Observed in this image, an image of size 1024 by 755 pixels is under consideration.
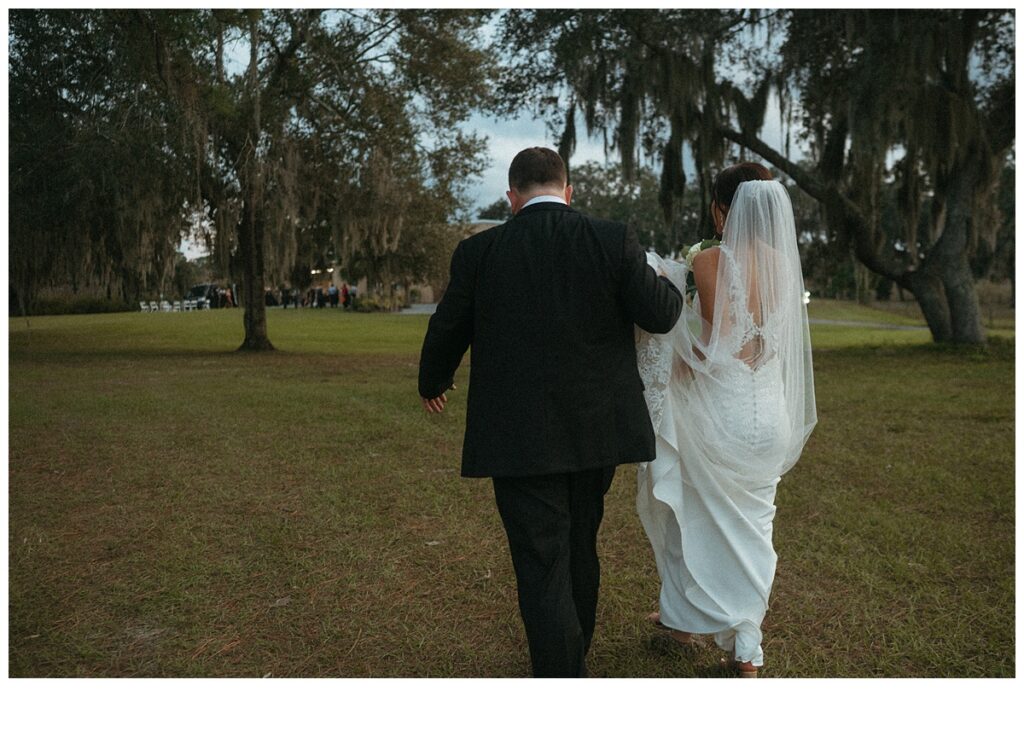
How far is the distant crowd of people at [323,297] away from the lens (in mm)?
31500

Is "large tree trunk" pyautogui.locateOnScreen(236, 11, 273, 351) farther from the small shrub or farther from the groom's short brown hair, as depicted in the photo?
the small shrub

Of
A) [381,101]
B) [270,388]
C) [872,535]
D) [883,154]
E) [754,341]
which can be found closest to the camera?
[754,341]

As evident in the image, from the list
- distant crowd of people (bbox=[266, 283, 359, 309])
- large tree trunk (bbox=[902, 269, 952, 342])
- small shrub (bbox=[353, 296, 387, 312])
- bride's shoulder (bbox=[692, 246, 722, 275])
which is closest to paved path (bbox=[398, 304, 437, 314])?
small shrub (bbox=[353, 296, 387, 312])

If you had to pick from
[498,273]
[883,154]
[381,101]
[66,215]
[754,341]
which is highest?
[381,101]

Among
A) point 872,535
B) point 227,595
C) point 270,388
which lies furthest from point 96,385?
point 872,535

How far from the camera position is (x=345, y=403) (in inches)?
380

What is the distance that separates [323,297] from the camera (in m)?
33.7

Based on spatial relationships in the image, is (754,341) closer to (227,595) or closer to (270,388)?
(227,595)

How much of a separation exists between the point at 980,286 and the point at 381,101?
20.1m

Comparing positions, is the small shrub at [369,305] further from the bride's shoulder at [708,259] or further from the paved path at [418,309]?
the bride's shoulder at [708,259]

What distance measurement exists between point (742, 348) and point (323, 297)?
32.0 m

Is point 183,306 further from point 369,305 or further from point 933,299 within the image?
point 933,299

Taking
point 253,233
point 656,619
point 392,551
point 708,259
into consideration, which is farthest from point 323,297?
point 708,259

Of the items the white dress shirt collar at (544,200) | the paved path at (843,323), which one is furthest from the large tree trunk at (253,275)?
the white dress shirt collar at (544,200)
